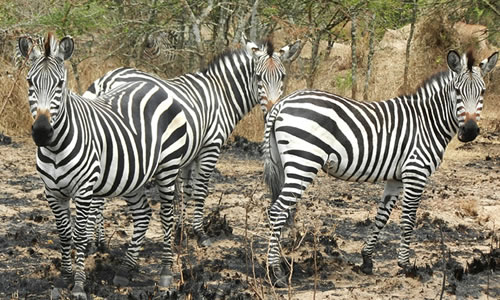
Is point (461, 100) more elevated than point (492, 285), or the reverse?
point (461, 100)

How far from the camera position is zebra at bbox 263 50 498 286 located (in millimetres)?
6328

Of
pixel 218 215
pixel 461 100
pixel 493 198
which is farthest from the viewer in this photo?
pixel 493 198

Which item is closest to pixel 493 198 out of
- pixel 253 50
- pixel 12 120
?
pixel 253 50

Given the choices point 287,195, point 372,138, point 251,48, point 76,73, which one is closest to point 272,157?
point 287,195

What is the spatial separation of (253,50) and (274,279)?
295 cm

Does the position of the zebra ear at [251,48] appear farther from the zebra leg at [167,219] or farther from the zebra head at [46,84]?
the zebra head at [46,84]

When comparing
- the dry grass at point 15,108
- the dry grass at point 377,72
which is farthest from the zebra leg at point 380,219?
the dry grass at point 15,108

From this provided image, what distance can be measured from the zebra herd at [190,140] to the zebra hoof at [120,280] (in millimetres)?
11

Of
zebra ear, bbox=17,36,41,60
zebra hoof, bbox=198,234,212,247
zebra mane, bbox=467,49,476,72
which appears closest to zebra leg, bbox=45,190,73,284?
zebra ear, bbox=17,36,41,60

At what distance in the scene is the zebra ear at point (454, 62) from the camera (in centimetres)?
671

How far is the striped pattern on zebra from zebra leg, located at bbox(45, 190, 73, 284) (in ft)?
4.76

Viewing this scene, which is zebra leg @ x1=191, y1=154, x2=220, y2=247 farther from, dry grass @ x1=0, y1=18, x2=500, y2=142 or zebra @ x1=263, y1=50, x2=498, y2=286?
dry grass @ x1=0, y1=18, x2=500, y2=142

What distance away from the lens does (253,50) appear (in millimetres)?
8195

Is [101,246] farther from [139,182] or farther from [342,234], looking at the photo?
[342,234]
